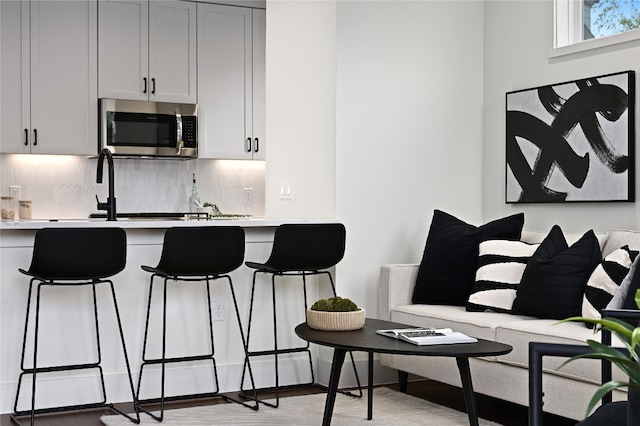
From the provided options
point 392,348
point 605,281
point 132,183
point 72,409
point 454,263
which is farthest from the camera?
point 132,183

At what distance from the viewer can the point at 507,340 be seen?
3.82 metres

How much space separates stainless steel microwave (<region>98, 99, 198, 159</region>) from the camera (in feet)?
21.7

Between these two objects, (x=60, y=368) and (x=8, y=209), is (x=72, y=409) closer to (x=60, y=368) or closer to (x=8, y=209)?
(x=60, y=368)

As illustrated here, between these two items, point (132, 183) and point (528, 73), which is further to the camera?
point (132, 183)

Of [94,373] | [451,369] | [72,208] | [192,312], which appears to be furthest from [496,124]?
[72,208]

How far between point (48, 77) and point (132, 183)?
3.55 feet

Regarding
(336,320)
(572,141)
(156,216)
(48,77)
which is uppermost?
(48,77)

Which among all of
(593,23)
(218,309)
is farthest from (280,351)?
(593,23)

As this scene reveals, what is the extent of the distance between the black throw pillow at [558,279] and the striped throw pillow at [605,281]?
0.07 meters

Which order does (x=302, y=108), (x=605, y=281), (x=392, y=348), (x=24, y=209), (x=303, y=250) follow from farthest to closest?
(x=24, y=209) < (x=302, y=108) < (x=303, y=250) < (x=605, y=281) < (x=392, y=348)

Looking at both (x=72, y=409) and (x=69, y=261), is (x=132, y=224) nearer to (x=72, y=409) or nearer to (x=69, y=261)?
(x=69, y=261)

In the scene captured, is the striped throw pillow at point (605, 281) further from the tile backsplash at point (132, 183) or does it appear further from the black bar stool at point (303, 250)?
the tile backsplash at point (132, 183)

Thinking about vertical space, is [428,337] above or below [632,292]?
below

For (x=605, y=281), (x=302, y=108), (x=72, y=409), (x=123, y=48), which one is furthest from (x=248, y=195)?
(x=605, y=281)
